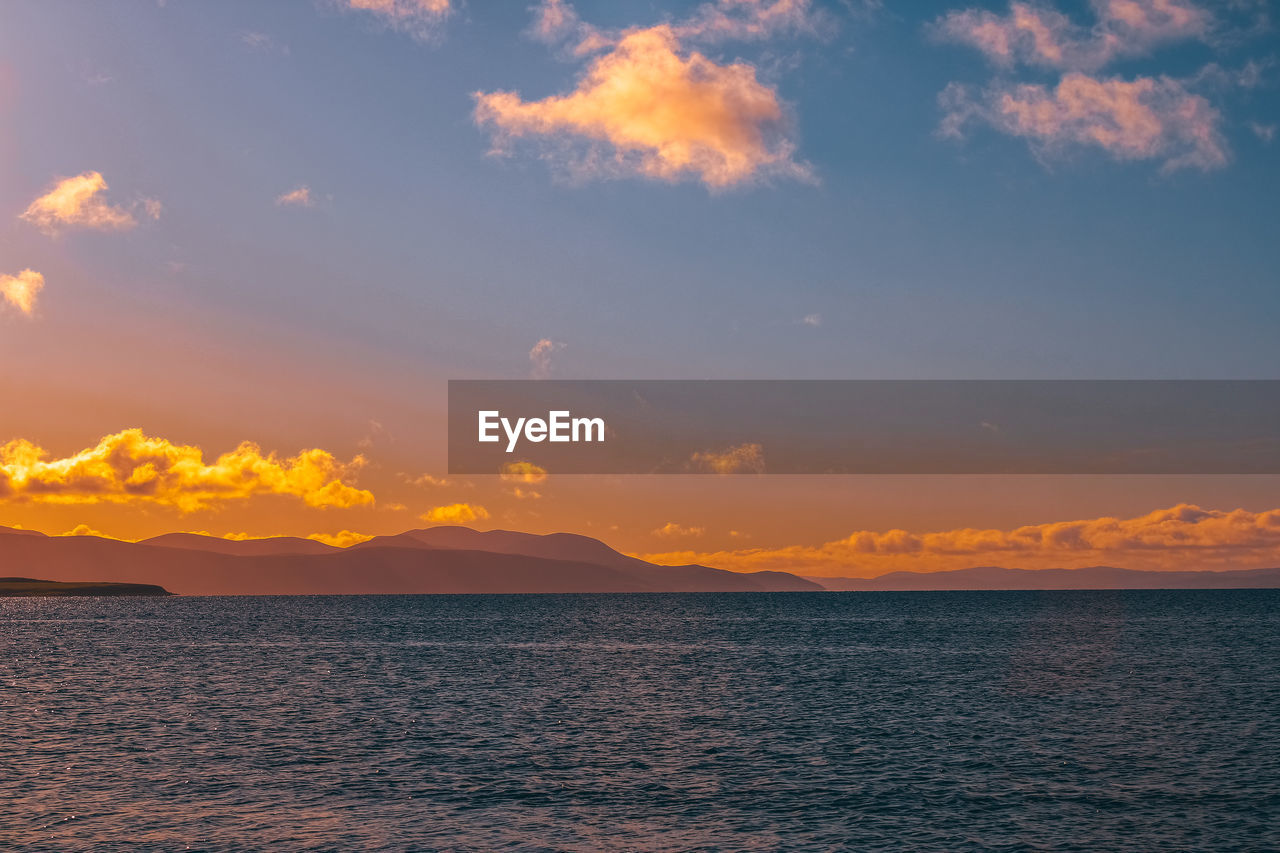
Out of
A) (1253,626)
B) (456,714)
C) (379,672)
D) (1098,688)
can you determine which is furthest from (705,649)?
(1253,626)

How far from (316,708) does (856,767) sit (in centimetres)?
4198

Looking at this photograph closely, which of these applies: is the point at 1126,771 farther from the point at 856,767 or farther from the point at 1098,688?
the point at 1098,688

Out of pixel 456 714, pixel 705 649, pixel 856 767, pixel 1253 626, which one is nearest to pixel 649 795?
pixel 856 767

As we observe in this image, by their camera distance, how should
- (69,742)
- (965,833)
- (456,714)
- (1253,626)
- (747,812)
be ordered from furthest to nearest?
1. (1253,626)
2. (456,714)
3. (69,742)
4. (747,812)
5. (965,833)

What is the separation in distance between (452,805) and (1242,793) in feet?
120

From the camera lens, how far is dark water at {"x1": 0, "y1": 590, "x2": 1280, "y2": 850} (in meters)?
42.2

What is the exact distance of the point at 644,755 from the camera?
57.8m

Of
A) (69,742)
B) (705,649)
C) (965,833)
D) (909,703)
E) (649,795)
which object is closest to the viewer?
(965,833)

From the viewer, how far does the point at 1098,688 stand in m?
87.4

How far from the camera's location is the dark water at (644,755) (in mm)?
42219

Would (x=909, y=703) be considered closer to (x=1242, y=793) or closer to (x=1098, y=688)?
(x=1098, y=688)

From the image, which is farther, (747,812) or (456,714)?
(456,714)

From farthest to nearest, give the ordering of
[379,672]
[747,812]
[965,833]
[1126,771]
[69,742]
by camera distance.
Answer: [379,672], [69,742], [1126,771], [747,812], [965,833]

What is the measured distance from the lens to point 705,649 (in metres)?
138
